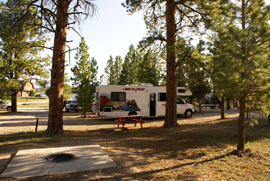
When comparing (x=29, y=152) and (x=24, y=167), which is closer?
(x=24, y=167)

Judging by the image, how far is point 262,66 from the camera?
541 cm

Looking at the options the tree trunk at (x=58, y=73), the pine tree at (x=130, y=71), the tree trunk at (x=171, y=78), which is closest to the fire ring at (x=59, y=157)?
the tree trunk at (x=58, y=73)

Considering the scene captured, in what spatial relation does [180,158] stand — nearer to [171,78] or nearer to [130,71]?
[171,78]

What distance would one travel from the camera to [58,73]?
363 inches

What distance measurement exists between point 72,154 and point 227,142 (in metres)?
5.36

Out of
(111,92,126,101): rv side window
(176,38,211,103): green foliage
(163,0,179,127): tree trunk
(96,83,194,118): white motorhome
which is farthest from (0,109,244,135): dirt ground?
(176,38,211,103): green foliage

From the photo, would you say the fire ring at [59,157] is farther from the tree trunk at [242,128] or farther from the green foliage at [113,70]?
Answer: the green foliage at [113,70]

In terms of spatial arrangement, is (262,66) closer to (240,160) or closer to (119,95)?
(240,160)

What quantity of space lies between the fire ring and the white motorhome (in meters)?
9.73

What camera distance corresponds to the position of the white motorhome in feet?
50.8

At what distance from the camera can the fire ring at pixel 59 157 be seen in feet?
17.1

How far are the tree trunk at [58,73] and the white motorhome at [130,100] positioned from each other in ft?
20.2

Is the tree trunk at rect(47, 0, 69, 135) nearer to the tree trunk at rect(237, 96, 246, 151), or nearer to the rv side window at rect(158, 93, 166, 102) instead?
the tree trunk at rect(237, 96, 246, 151)

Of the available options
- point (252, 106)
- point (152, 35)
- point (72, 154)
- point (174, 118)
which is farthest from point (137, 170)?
point (152, 35)
